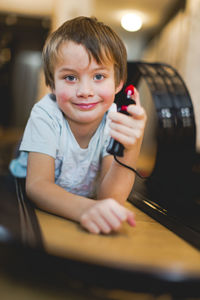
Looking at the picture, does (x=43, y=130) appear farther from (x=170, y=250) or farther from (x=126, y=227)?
(x=170, y=250)

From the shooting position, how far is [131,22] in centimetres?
483

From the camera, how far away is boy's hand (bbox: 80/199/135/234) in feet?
1.94

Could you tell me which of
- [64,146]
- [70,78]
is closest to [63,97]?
[70,78]

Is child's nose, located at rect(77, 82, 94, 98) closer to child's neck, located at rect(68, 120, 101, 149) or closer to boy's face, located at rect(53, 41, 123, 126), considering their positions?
boy's face, located at rect(53, 41, 123, 126)

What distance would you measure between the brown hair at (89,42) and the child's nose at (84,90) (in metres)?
0.06

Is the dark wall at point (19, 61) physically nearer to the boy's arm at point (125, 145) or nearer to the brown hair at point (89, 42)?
the brown hair at point (89, 42)

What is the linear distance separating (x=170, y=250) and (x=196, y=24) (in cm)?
299

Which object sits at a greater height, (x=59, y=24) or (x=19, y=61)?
(x=59, y=24)

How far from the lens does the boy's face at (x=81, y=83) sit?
716 millimetres

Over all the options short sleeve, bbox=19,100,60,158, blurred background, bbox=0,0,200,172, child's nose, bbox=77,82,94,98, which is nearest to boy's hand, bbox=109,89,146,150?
child's nose, bbox=77,82,94,98

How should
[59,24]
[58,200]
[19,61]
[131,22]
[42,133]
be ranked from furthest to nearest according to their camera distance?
[19,61], [131,22], [59,24], [42,133], [58,200]

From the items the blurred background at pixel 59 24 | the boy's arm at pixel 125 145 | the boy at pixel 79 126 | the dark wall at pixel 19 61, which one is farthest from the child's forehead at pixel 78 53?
Result: the dark wall at pixel 19 61

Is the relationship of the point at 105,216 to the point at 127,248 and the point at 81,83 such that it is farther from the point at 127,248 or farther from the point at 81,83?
the point at 81,83

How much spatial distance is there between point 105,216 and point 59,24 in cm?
298
